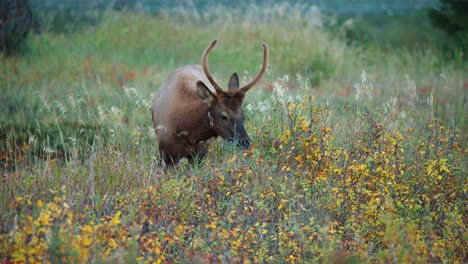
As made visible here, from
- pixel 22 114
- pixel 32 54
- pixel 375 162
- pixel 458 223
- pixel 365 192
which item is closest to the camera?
pixel 458 223

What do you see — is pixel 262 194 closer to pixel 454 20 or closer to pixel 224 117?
pixel 224 117

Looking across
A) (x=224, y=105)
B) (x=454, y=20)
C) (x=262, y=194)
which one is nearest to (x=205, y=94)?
(x=224, y=105)

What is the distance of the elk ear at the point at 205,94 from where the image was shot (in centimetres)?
761

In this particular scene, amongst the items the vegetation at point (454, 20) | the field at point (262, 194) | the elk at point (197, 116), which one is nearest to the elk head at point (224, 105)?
the elk at point (197, 116)

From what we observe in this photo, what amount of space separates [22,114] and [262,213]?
5.93m

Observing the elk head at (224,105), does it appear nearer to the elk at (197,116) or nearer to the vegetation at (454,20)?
the elk at (197,116)

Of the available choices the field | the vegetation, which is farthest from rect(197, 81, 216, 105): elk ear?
the vegetation

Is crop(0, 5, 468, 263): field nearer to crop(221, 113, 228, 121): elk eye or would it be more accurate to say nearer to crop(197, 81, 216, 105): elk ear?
crop(221, 113, 228, 121): elk eye

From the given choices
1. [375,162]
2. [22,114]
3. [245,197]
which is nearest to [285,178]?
[245,197]

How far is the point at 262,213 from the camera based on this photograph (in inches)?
253

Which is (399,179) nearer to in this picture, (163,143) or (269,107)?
(269,107)

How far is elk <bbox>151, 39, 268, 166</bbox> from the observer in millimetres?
7566

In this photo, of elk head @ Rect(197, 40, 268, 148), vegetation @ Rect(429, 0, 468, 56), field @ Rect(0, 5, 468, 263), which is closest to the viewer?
field @ Rect(0, 5, 468, 263)

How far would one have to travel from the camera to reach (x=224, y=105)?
7617 millimetres
